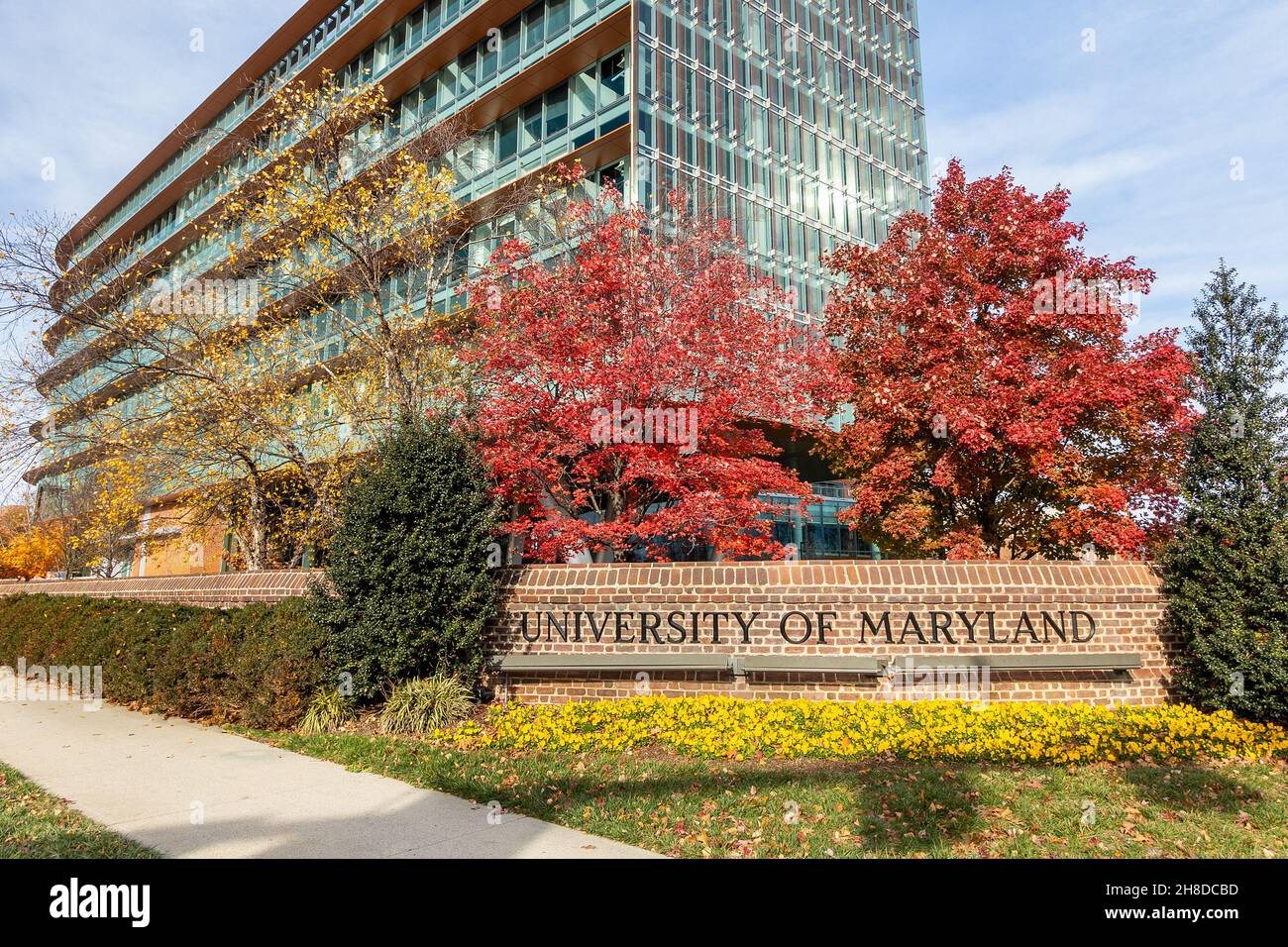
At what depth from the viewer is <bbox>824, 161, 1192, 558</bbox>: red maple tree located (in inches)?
437

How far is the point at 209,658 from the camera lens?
1010 cm

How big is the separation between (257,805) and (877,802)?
464 centimetres

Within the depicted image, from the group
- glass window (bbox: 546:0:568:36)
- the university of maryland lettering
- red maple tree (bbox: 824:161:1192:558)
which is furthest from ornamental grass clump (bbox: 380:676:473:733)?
glass window (bbox: 546:0:568:36)

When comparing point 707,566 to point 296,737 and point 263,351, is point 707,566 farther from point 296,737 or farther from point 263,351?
point 263,351

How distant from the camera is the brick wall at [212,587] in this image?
12.3m

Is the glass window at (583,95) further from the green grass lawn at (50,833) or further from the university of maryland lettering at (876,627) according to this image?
the green grass lawn at (50,833)

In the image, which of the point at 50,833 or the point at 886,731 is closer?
the point at 50,833

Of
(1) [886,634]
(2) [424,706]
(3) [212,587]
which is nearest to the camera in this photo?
(2) [424,706]

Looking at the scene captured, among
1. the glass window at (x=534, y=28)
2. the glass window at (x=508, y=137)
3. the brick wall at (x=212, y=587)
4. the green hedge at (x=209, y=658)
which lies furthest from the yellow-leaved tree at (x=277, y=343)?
the glass window at (x=534, y=28)

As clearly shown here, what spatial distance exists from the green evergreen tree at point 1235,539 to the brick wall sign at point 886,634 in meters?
0.57

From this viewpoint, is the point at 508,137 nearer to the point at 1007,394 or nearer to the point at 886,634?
the point at 1007,394

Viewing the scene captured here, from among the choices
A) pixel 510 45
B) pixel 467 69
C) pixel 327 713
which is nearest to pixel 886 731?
pixel 327 713

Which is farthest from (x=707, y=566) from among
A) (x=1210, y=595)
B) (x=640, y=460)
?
(x=1210, y=595)

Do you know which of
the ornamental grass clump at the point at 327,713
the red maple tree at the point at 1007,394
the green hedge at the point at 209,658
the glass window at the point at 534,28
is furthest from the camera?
the glass window at the point at 534,28
